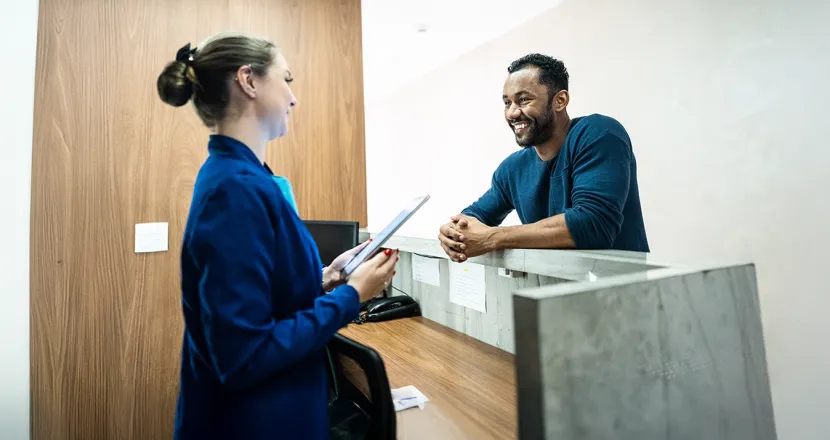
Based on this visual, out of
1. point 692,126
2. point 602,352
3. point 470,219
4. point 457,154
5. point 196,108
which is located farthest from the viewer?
point 457,154

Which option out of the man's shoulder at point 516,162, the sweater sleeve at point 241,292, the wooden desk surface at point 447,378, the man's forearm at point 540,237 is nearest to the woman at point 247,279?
the sweater sleeve at point 241,292

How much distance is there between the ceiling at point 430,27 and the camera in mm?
2867

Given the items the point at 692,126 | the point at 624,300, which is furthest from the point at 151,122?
the point at 692,126

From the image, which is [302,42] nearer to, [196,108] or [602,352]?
[196,108]

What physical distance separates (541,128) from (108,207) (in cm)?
168

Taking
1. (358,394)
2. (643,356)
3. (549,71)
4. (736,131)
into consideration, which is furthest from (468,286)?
(736,131)

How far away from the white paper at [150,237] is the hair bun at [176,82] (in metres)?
1.11

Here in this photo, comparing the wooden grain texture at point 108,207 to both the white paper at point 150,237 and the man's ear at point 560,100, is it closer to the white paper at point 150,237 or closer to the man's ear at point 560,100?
the white paper at point 150,237

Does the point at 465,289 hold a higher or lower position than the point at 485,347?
higher

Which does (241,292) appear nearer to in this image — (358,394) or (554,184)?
(358,394)

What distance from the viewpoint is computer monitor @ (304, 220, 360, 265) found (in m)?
1.70

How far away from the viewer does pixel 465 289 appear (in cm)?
147

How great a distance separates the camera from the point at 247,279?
2.03 feet

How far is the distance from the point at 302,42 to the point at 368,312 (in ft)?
4.30
